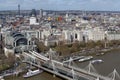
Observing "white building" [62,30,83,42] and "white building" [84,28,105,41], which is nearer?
"white building" [62,30,83,42]

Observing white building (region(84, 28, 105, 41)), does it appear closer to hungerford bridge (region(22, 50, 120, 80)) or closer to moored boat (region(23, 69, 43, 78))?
hungerford bridge (region(22, 50, 120, 80))

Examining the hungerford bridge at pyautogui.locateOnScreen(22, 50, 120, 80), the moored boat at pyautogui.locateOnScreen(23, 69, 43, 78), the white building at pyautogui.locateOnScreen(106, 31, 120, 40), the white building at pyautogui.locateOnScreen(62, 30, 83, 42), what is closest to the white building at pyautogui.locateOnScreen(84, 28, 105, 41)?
the white building at pyautogui.locateOnScreen(106, 31, 120, 40)

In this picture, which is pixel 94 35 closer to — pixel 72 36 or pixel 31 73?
pixel 72 36

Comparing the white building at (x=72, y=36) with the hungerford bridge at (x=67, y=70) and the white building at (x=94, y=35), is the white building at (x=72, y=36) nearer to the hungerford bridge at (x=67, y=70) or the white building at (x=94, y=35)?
the white building at (x=94, y=35)

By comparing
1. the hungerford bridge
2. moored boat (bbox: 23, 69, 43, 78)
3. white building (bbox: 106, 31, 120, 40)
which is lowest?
moored boat (bbox: 23, 69, 43, 78)

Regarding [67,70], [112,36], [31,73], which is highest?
[112,36]

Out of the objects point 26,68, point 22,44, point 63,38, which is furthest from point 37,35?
point 26,68

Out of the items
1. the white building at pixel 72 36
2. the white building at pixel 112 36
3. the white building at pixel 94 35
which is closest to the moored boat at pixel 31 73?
the white building at pixel 72 36

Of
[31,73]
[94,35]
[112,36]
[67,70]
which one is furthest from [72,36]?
[31,73]

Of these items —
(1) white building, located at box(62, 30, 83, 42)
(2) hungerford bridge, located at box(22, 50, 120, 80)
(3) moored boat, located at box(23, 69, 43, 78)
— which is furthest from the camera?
(1) white building, located at box(62, 30, 83, 42)

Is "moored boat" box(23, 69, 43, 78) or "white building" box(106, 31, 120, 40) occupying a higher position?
"white building" box(106, 31, 120, 40)

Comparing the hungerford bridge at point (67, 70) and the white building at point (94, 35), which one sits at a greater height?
the white building at point (94, 35)
